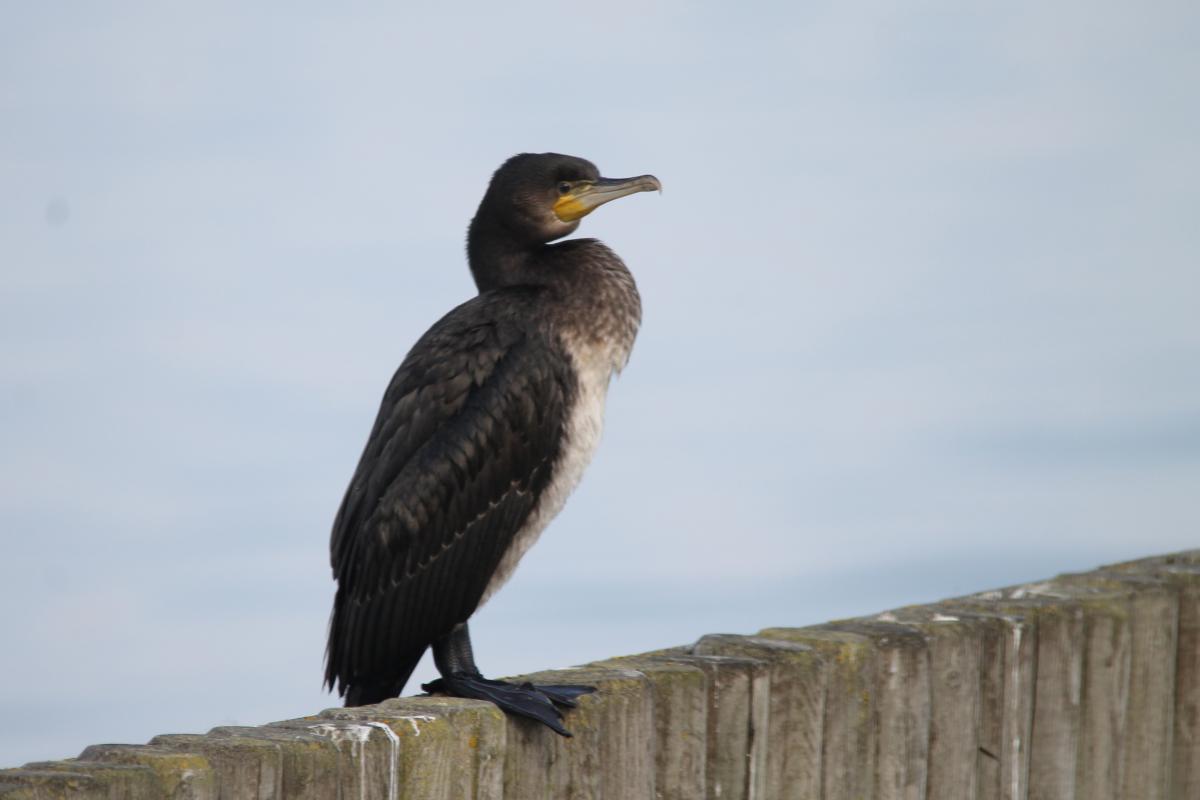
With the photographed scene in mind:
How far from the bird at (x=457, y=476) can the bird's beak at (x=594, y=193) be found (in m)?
0.50

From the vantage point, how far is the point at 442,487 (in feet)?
16.0

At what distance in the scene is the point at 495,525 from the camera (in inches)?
195

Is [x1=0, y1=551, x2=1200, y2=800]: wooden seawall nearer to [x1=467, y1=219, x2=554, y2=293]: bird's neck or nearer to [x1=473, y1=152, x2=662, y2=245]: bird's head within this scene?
[x1=467, y1=219, x2=554, y2=293]: bird's neck

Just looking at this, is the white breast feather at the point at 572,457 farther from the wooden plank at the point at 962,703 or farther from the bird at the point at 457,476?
the wooden plank at the point at 962,703

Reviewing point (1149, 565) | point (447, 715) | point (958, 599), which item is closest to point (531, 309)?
point (958, 599)

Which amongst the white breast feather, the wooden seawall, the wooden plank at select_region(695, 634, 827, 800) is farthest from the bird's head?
the wooden plank at select_region(695, 634, 827, 800)

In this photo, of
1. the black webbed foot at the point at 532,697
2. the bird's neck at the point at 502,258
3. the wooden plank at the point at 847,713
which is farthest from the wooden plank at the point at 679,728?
the bird's neck at the point at 502,258

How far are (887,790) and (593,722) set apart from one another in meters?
1.03

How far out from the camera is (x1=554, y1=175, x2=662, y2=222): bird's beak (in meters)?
5.62

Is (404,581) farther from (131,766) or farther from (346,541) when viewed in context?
(131,766)

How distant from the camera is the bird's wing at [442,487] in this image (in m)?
4.85

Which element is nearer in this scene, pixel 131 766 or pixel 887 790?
pixel 131 766

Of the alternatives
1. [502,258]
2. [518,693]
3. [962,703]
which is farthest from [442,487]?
[962,703]

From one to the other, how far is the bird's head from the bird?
0.40 metres
